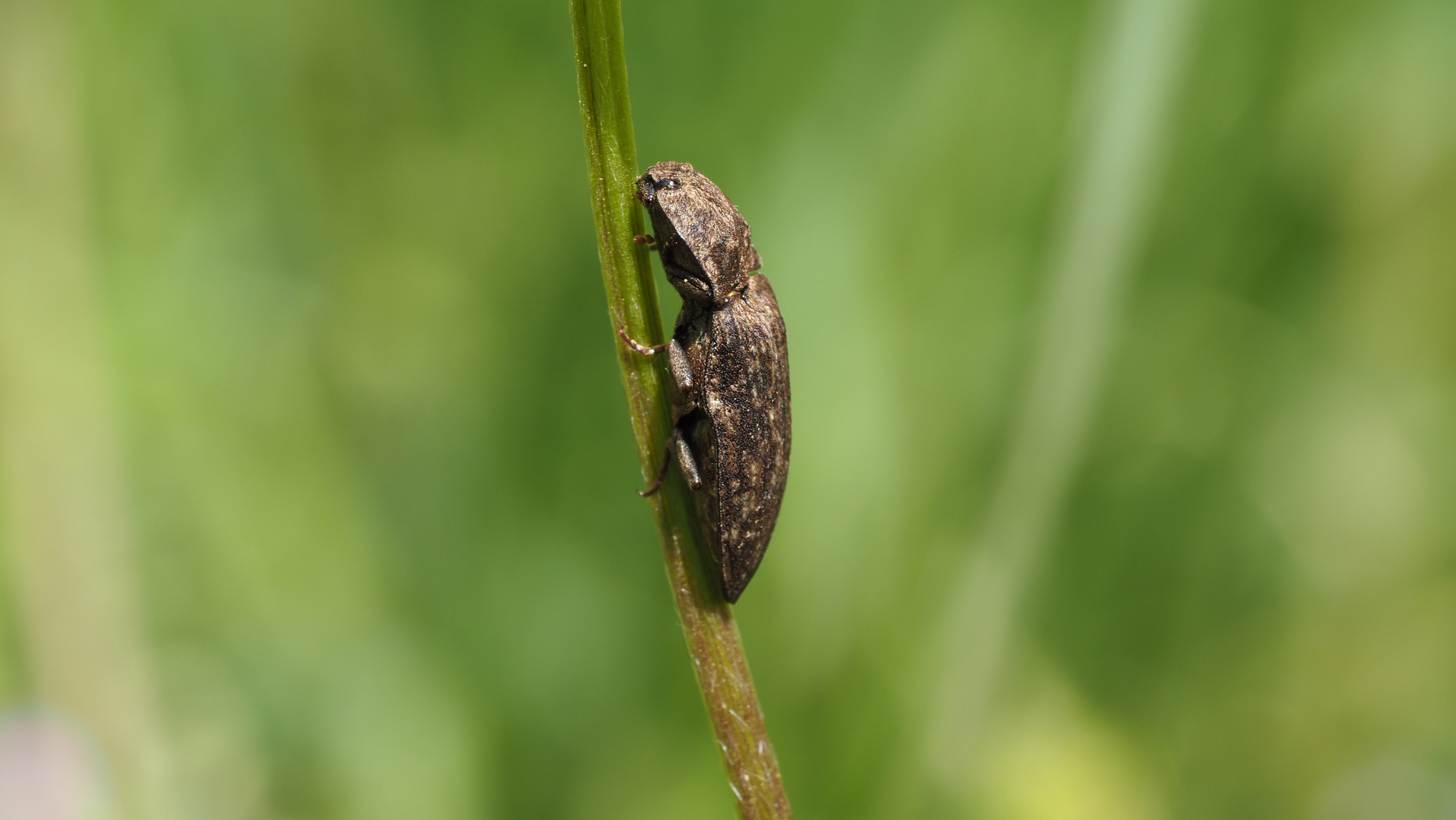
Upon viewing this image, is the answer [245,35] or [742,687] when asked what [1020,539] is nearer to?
[742,687]

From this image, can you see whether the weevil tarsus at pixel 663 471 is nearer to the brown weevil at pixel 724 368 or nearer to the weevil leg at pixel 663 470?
the weevil leg at pixel 663 470

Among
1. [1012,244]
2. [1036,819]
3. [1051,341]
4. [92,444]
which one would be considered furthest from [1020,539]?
[92,444]

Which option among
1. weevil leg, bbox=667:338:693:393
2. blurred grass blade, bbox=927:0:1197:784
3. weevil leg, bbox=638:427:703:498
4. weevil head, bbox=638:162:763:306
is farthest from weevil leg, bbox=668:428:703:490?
blurred grass blade, bbox=927:0:1197:784

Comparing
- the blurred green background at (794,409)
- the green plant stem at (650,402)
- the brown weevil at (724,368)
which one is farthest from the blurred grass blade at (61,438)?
the green plant stem at (650,402)

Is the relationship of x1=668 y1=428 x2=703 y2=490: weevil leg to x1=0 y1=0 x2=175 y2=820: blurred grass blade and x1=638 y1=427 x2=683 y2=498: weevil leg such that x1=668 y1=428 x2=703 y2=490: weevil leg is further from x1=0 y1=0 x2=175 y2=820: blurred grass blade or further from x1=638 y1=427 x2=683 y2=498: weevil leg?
x1=0 y1=0 x2=175 y2=820: blurred grass blade

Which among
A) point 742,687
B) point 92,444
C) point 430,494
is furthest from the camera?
point 430,494

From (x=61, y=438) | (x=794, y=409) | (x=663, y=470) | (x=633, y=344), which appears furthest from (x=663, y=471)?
(x=61, y=438)
